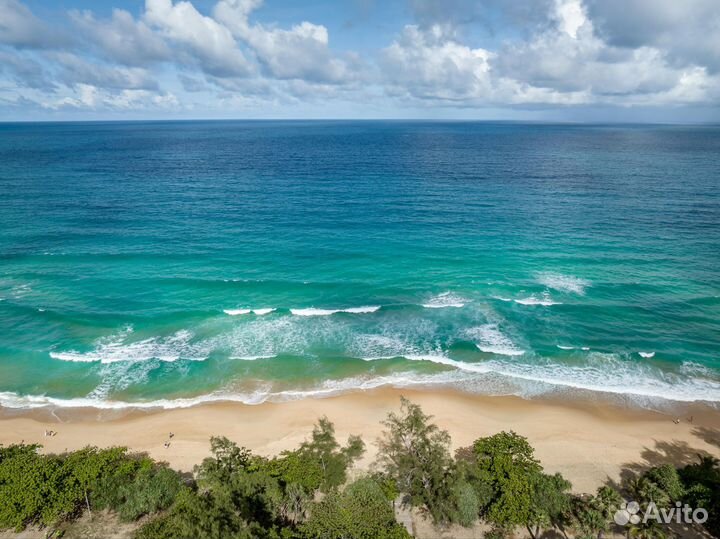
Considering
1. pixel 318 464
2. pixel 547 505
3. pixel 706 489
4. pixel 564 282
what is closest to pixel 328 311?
pixel 318 464

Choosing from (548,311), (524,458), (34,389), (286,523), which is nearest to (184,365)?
(34,389)

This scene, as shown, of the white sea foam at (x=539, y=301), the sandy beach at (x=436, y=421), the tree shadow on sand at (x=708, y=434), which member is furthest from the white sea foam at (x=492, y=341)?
the tree shadow on sand at (x=708, y=434)

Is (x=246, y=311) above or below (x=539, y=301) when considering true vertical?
below

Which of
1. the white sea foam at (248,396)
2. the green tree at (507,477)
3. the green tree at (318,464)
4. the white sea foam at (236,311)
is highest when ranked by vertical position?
the green tree at (507,477)

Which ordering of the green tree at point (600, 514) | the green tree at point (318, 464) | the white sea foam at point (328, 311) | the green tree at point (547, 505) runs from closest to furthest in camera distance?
1. the green tree at point (600, 514)
2. the green tree at point (547, 505)
3. the green tree at point (318, 464)
4. the white sea foam at point (328, 311)

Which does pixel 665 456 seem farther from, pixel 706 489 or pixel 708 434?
pixel 706 489

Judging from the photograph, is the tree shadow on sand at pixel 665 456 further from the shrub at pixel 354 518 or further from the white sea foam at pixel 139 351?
the white sea foam at pixel 139 351

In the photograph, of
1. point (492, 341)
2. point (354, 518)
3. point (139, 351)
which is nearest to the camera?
point (354, 518)

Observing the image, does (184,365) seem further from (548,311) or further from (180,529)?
(548,311)
